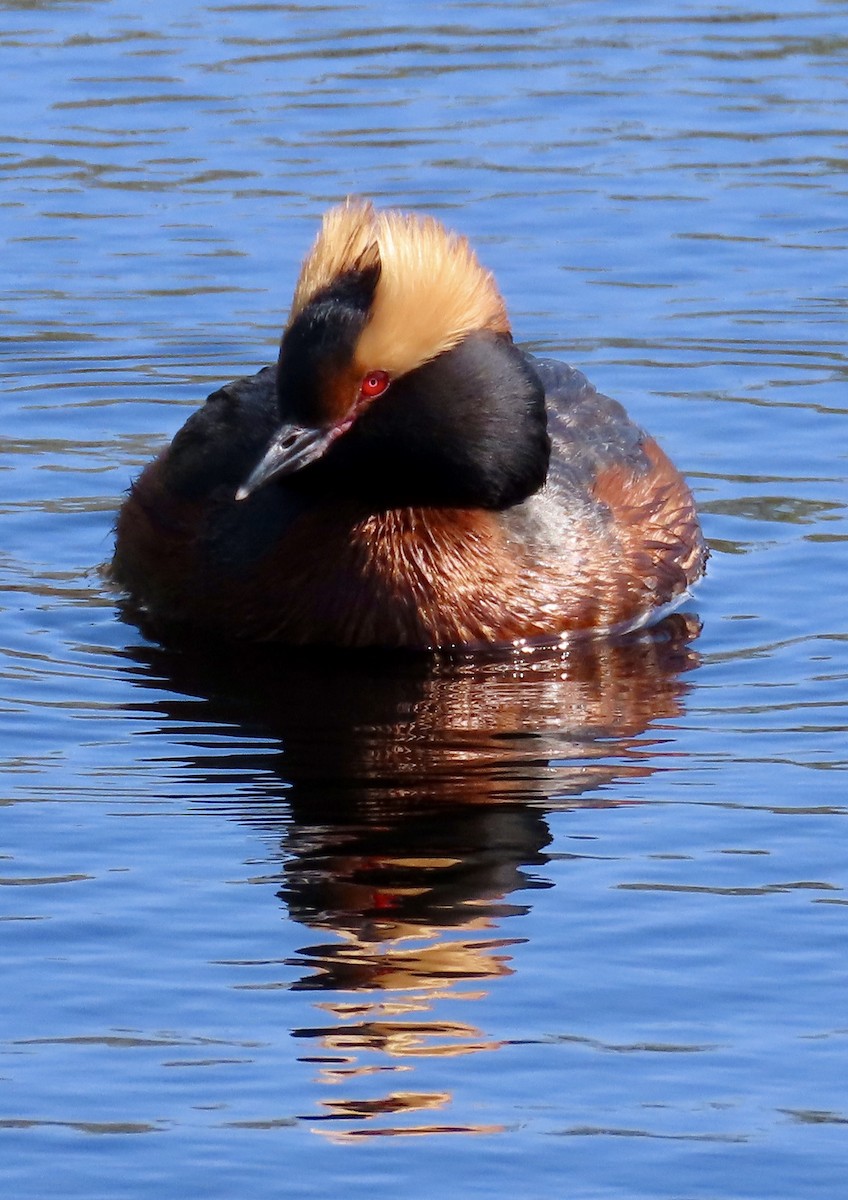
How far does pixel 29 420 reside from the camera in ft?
47.4

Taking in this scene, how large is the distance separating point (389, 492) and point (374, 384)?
1.89 feet

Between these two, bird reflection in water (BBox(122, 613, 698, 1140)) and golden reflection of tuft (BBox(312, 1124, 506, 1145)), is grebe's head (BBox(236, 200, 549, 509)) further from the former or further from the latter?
golden reflection of tuft (BBox(312, 1124, 506, 1145))

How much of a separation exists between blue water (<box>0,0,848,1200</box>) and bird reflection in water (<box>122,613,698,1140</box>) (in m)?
0.02

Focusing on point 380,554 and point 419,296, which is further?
point 380,554

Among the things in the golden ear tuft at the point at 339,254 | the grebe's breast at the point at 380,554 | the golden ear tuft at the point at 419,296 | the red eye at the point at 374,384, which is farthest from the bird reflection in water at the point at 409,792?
the golden ear tuft at the point at 339,254

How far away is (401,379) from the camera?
36.9 feet

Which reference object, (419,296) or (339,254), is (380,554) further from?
(339,254)

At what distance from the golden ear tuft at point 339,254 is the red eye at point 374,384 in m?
0.38

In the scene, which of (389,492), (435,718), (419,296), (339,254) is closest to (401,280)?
(419,296)

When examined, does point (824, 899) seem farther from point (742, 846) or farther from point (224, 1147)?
point (224, 1147)

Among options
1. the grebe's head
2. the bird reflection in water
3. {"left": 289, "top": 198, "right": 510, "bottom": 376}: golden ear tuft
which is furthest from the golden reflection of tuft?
{"left": 289, "top": 198, "right": 510, "bottom": 376}: golden ear tuft

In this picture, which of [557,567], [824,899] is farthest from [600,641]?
[824,899]

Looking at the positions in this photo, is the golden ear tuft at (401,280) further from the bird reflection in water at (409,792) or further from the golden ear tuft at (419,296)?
the bird reflection in water at (409,792)

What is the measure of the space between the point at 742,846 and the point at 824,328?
253 inches
